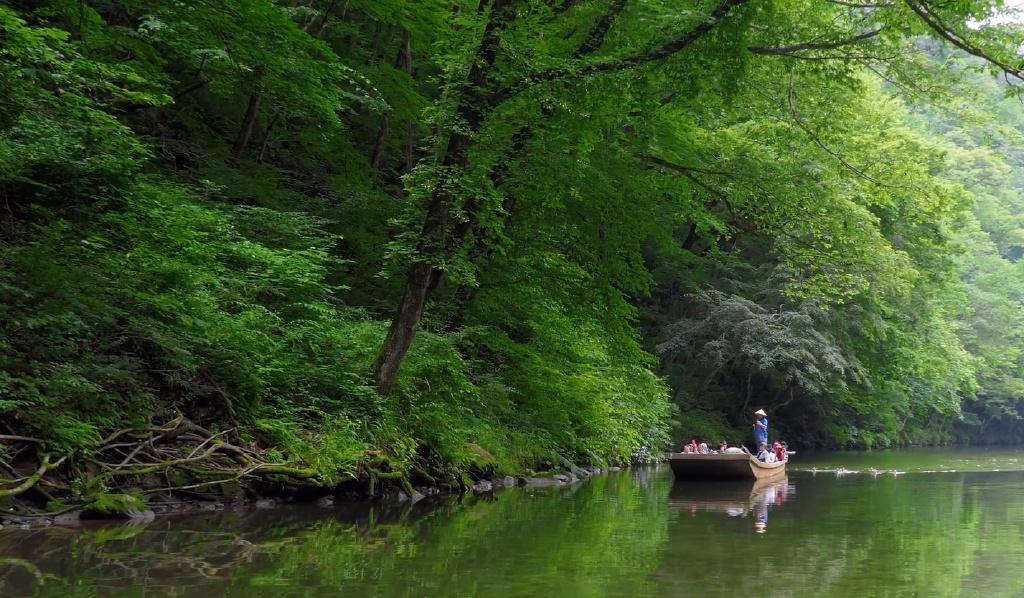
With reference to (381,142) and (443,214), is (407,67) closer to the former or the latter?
(381,142)

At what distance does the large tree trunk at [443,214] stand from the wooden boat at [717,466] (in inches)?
314

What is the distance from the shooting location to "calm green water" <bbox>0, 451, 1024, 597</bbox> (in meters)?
6.91

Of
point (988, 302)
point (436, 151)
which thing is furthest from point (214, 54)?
point (988, 302)

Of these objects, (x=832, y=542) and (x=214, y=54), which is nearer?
(x=832, y=542)

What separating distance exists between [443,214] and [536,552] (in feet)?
19.4

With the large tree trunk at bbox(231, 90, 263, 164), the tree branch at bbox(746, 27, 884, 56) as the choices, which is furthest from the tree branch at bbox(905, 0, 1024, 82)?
the large tree trunk at bbox(231, 90, 263, 164)

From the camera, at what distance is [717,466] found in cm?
2008

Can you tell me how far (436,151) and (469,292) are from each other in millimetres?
4063

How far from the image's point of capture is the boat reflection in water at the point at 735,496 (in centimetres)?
1362

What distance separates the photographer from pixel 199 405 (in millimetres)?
11750

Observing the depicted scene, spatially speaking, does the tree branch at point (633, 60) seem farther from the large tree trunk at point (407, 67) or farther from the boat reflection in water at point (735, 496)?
the large tree trunk at point (407, 67)

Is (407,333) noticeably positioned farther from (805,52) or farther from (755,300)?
(755,300)

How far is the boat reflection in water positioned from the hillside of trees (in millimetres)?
2519

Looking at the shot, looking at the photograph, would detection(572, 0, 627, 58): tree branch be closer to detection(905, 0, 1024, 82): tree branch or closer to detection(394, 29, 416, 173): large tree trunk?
detection(905, 0, 1024, 82): tree branch
